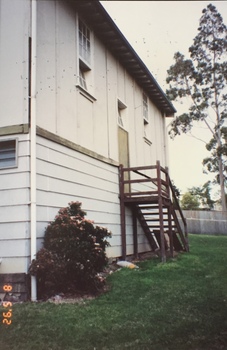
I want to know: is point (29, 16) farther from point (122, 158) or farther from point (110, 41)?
point (122, 158)

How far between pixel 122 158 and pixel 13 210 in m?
5.22

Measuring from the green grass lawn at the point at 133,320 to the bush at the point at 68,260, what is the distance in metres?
0.45

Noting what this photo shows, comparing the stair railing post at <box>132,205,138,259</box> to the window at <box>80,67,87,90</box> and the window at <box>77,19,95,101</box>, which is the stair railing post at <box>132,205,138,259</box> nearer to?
the window at <box>77,19,95,101</box>

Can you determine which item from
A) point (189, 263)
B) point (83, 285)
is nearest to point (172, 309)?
point (83, 285)

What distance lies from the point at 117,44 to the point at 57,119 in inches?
171

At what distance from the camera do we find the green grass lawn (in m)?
3.78

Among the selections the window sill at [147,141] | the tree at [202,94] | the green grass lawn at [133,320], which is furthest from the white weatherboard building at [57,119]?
the tree at [202,94]

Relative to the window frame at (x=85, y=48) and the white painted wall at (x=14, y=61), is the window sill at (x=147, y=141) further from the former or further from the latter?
the white painted wall at (x=14, y=61)

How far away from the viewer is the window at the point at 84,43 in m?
8.77

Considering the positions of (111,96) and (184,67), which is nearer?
(111,96)

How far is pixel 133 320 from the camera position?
4.54 metres

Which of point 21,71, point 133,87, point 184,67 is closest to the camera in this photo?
point 21,71

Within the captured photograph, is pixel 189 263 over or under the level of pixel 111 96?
under

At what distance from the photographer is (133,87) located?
12.4 meters
